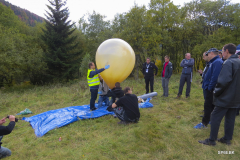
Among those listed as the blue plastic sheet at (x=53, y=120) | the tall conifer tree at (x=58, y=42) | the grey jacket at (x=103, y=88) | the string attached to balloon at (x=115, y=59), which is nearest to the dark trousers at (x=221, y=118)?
the string attached to balloon at (x=115, y=59)

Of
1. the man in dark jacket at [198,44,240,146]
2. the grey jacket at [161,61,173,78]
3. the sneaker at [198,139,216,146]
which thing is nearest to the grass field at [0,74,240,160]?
the sneaker at [198,139,216,146]

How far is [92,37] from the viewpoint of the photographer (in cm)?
2552

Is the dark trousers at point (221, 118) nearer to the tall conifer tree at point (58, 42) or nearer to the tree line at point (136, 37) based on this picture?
the tree line at point (136, 37)

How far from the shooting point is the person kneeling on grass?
391cm

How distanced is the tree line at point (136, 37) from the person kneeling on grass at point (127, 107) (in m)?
12.2

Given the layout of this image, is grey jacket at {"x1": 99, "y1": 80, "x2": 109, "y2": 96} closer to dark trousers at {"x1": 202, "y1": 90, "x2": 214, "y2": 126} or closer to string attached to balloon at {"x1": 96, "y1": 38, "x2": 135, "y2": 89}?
string attached to balloon at {"x1": 96, "y1": 38, "x2": 135, "y2": 89}

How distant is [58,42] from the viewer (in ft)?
52.5

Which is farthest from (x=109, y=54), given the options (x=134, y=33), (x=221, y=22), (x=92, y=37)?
(x=92, y=37)

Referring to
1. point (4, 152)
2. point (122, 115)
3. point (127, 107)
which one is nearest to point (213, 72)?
point (127, 107)

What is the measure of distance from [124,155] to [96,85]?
9.50ft

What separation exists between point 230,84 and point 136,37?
13383mm

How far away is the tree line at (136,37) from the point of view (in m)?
15.1

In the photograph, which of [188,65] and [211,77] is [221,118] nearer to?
[211,77]

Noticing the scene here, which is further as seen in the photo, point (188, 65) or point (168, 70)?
point (168, 70)
